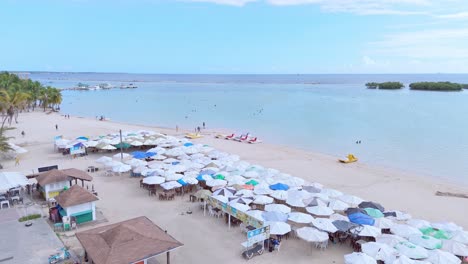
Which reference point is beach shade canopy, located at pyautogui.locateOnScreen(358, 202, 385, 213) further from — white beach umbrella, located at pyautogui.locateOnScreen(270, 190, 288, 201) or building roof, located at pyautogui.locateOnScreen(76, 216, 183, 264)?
building roof, located at pyautogui.locateOnScreen(76, 216, 183, 264)

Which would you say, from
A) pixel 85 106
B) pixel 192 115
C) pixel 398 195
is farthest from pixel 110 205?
pixel 85 106

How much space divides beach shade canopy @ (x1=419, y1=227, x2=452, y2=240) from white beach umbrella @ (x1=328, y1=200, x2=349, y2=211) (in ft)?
11.7

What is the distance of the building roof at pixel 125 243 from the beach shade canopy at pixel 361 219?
7992 mm

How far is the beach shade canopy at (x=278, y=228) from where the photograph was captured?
14088 mm

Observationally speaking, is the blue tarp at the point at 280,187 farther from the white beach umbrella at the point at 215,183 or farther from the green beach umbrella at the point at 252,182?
the white beach umbrella at the point at 215,183

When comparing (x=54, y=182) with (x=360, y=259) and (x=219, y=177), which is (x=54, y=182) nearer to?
(x=219, y=177)

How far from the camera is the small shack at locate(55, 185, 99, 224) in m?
15.4

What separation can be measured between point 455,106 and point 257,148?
60.3m

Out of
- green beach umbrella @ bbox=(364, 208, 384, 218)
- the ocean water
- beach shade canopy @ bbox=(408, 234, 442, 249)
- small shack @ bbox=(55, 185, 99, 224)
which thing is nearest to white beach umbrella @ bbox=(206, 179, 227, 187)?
small shack @ bbox=(55, 185, 99, 224)

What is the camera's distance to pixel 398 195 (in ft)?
70.9

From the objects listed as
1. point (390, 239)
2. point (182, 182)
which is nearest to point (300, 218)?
point (390, 239)

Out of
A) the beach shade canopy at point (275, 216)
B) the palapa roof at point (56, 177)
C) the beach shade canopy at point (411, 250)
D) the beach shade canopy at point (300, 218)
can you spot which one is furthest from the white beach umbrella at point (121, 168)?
the beach shade canopy at point (411, 250)

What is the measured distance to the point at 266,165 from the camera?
92.0 ft

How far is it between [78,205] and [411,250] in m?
13.9
